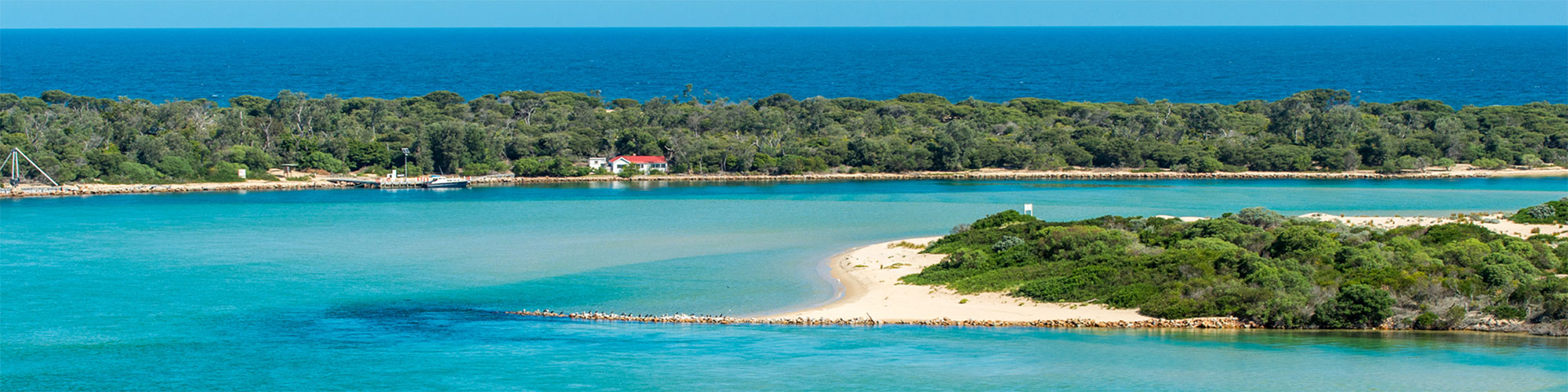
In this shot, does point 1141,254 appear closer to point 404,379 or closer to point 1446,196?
point 404,379

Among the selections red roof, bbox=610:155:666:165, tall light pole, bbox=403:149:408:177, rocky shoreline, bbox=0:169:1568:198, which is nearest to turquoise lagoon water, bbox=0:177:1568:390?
tall light pole, bbox=403:149:408:177

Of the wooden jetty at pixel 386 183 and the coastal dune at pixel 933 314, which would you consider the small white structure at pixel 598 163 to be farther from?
the coastal dune at pixel 933 314

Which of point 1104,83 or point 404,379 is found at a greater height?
point 1104,83

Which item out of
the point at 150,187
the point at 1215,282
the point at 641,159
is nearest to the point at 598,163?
the point at 641,159

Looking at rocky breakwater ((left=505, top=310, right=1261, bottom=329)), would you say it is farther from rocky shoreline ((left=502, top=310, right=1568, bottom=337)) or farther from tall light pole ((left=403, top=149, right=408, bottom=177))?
tall light pole ((left=403, top=149, right=408, bottom=177))

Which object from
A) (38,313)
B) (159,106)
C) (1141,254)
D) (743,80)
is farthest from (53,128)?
(743,80)

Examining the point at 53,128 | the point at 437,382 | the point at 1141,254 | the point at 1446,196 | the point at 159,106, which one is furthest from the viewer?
the point at 159,106

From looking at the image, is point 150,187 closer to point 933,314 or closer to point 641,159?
point 641,159
